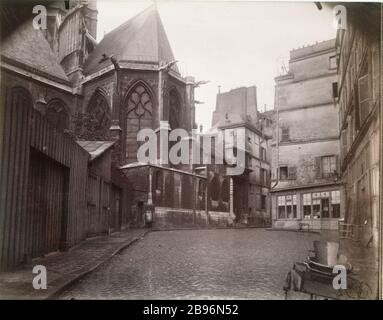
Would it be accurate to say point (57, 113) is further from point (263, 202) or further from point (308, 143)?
point (308, 143)

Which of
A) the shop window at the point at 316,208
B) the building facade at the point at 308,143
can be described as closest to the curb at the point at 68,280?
the building facade at the point at 308,143

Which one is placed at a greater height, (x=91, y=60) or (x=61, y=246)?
(x=91, y=60)

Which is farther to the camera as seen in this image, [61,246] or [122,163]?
[122,163]

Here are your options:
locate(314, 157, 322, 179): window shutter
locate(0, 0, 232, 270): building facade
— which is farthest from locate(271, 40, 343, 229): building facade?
locate(0, 0, 232, 270): building facade

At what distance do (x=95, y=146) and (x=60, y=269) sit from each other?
4.46 metres

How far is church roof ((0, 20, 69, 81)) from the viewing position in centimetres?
764

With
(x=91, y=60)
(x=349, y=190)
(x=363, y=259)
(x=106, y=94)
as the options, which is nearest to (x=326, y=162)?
(x=349, y=190)

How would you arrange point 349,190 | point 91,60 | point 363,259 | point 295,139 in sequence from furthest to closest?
point 91,60 < point 295,139 < point 349,190 < point 363,259

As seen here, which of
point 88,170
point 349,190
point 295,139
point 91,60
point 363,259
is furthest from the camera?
point 91,60

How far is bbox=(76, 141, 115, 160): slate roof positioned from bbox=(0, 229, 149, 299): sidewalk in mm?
2174

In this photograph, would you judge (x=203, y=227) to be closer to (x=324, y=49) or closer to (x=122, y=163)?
(x=122, y=163)

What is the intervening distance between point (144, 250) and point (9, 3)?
514 centimetres

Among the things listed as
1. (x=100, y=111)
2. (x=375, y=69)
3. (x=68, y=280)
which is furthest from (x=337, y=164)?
(x=100, y=111)

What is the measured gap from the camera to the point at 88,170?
9938 mm
